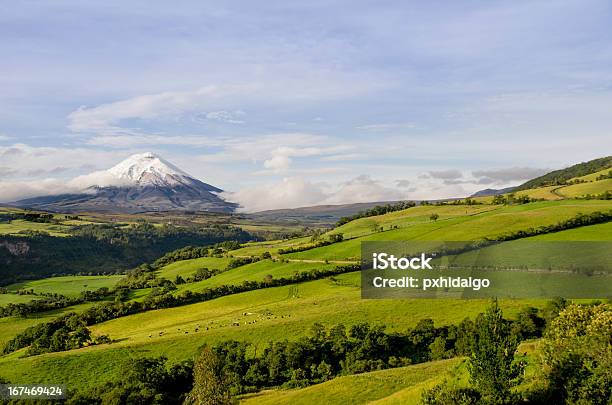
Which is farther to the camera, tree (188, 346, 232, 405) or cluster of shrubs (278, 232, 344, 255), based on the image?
cluster of shrubs (278, 232, 344, 255)

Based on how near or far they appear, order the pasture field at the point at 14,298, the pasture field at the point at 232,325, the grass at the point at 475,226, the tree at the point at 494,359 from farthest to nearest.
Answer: the pasture field at the point at 14,298
the grass at the point at 475,226
the pasture field at the point at 232,325
the tree at the point at 494,359

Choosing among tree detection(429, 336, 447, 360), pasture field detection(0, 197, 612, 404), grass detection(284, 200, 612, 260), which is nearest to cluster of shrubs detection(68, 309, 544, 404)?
tree detection(429, 336, 447, 360)

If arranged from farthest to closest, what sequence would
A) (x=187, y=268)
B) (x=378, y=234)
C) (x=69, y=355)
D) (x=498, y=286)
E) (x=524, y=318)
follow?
(x=187, y=268) < (x=378, y=234) < (x=498, y=286) < (x=69, y=355) < (x=524, y=318)

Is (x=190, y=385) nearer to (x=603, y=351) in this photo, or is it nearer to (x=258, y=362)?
(x=258, y=362)

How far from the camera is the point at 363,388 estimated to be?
222 ft

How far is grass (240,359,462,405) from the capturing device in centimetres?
6450

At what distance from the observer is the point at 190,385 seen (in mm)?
81562

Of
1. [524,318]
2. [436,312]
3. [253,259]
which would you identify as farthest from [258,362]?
[253,259]

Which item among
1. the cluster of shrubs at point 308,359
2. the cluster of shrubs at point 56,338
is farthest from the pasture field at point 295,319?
the cluster of shrubs at point 308,359

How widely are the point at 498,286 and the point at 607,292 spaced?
20.0 m

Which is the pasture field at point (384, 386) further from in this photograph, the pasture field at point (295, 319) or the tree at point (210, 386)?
the tree at point (210, 386)

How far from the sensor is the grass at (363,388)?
212 ft

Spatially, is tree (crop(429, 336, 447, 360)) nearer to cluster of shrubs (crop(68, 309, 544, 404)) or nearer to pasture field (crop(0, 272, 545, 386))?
cluster of shrubs (crop(68, 309, 544, 404))

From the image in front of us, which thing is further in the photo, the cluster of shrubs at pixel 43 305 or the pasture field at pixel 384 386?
the cluster of shrubs at pixel 43 305
